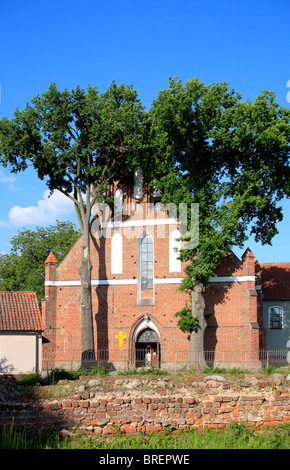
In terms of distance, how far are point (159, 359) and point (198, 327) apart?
3.86 meters

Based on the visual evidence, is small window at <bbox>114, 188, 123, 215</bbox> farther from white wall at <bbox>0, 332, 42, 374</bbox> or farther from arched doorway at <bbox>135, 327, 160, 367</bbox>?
white wall at <bbox>0, 332, 42, 374</bbox>

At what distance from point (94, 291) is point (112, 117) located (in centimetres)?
1011

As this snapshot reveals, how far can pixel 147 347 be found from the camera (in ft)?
105

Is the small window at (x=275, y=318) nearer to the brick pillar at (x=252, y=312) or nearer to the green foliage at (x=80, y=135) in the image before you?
the brick pillar at (x=252, y=312)

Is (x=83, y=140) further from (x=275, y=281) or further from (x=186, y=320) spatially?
(x=275, y=281)

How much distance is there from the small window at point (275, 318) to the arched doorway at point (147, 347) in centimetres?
933

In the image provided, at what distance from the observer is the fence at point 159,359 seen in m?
28.9

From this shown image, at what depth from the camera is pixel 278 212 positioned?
29.1 meters

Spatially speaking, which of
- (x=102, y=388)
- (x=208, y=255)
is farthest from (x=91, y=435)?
(x=208, y=255)

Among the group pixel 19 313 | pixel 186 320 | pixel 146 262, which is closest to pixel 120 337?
pixel 146 262

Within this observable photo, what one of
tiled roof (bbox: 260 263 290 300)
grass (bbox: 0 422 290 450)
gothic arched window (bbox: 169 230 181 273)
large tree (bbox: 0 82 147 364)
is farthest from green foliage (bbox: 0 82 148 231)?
grass (bbox: 0 422 290 450)

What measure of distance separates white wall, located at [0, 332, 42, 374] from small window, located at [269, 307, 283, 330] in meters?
16.9
